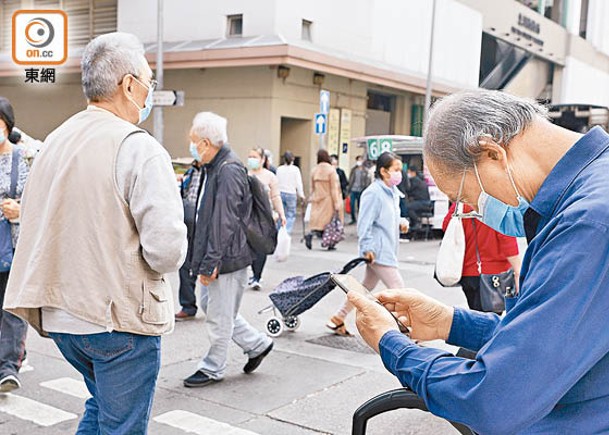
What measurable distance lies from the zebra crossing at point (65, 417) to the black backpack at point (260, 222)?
132 cm

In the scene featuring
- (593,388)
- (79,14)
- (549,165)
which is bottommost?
(593,388)

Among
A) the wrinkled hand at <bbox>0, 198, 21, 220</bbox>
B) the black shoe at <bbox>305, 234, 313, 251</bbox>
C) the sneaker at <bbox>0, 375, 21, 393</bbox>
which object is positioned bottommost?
the black shoe at <bbox>305, 234, 313, 251</bbox>

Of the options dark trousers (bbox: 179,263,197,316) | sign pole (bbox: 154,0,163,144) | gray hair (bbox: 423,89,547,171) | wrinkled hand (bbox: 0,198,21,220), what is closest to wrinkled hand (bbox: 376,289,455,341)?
gray hair (bbox: 423,89,547,171)

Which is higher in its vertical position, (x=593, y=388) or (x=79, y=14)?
(x=79, y=14)

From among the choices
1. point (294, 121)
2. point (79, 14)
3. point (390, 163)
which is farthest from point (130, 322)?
point (79, 14)

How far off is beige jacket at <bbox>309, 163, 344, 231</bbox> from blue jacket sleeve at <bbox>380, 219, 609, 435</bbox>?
10917 mm

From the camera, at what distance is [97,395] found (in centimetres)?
276

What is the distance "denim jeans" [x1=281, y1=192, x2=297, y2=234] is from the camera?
12484 mm

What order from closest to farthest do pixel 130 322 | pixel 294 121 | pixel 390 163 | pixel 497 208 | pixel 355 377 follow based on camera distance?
pixel 497 208
pixel 130 322
pixel 355 377
pixel 390 163
pixel 294 121

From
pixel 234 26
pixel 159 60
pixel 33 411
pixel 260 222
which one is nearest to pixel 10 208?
pixel 33 411

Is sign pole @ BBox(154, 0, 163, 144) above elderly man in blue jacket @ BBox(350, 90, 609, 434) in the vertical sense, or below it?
above

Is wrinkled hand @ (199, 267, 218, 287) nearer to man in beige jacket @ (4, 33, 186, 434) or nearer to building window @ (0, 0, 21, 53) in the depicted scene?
man in beige jacket @ (4, 33, 186, 434)

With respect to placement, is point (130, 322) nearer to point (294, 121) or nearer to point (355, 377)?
point (355, 377)

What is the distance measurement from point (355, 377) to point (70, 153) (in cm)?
332
